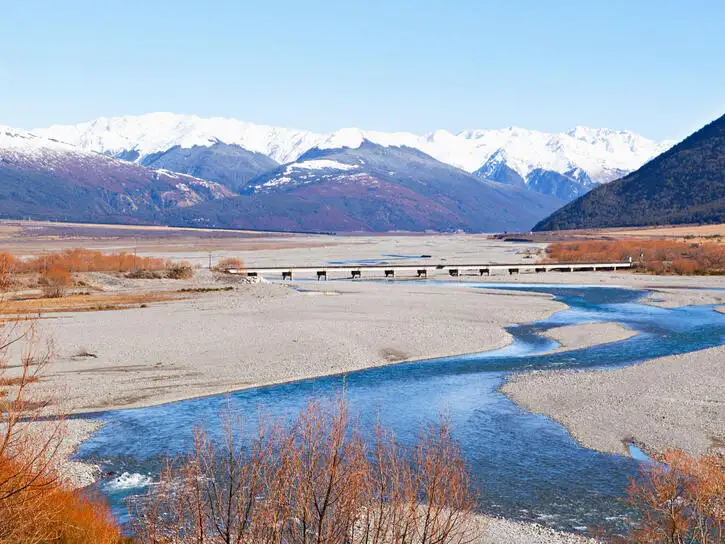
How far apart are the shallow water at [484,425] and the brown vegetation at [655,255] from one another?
208 feet

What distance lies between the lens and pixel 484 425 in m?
29.0

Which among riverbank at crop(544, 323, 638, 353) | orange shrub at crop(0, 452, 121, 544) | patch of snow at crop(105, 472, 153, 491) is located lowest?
patch of snow at crop(105, 472, 153, 491)

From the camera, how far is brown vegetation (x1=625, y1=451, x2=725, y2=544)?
691 inches

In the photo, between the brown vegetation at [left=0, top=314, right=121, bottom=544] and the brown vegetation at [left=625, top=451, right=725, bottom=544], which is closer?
→ the brown vegetation at [left=0, top=314, right=121, bottom=544]

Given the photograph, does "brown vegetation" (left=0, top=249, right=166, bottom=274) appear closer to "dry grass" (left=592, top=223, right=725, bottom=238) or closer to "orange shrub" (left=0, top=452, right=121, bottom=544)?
"orange shrub" (left=0, top=452, right=121, bottom=544)

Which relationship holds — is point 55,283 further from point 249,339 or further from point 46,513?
point 46,513

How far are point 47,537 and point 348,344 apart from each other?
31.6 metres

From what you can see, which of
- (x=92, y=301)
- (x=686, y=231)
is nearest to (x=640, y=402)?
(x=92, y=301)

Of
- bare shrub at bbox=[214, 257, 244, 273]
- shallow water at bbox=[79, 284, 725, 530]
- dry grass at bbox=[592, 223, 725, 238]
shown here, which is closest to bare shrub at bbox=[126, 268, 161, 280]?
bare shrub at bbox=[214, 257, 244, 273]

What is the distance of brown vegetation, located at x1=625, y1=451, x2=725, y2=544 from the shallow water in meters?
0.69

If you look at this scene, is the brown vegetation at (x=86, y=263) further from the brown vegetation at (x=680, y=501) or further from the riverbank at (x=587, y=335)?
the brown vegetation at (x=680, y=501)

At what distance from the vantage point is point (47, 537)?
48.1 feet

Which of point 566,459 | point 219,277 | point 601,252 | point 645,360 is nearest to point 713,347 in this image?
point 645,360

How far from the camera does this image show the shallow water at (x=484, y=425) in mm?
21609
